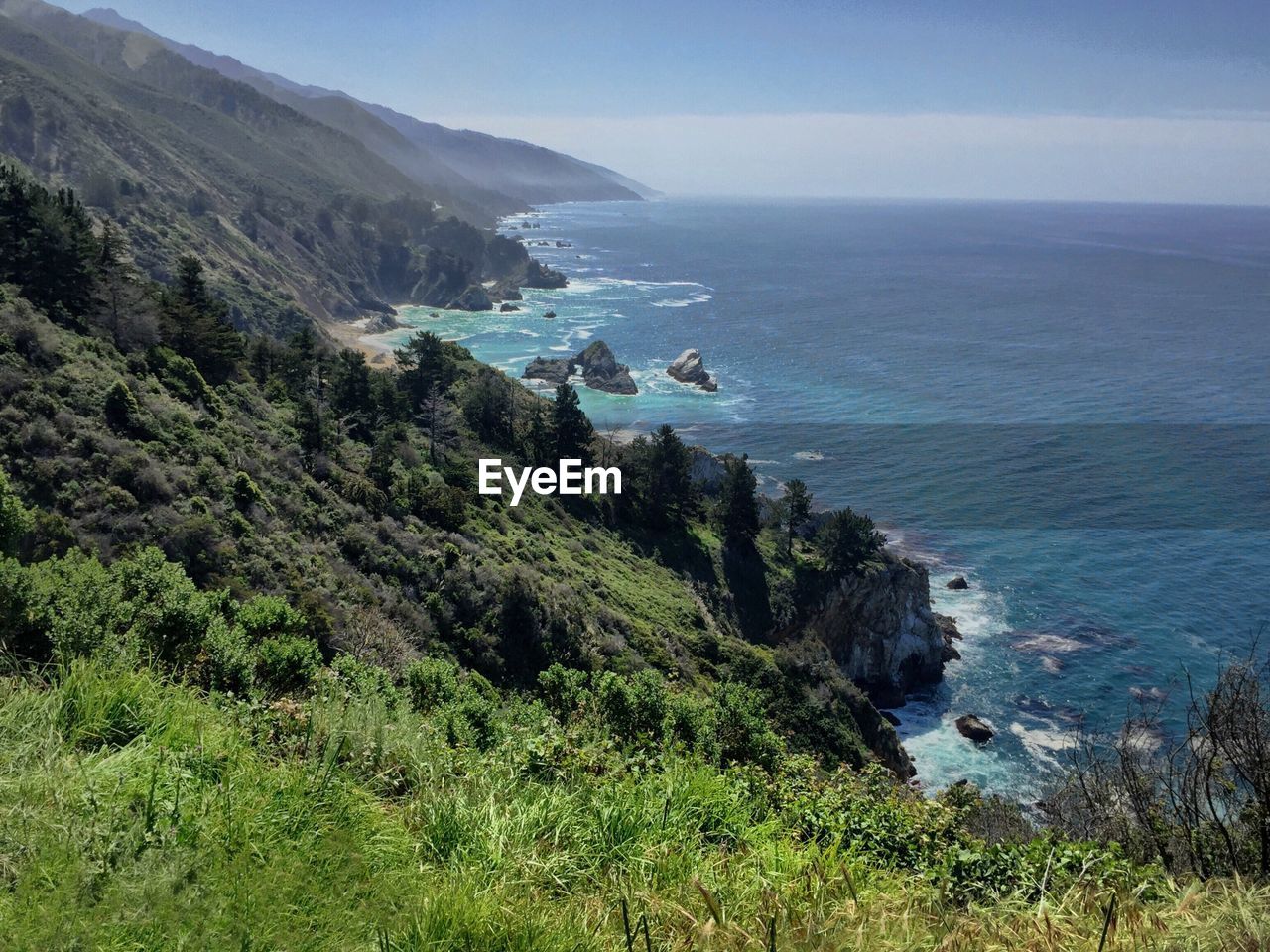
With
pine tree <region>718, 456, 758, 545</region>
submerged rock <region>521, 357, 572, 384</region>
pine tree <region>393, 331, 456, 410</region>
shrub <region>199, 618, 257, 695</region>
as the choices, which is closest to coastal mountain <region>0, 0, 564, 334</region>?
submerged rock <region>521, 357, 572, 384</region>

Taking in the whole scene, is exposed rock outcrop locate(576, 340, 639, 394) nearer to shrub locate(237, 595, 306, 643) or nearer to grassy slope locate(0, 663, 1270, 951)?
shrub locate(237, 595, 306, 643)

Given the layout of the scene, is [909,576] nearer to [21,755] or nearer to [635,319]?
[21,755]

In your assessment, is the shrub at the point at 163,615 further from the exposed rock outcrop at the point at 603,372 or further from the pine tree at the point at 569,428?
the exposed rock outcrop at the point at 603,372

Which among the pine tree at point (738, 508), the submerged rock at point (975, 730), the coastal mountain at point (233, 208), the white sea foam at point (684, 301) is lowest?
the submerged rock at point (975, 730)

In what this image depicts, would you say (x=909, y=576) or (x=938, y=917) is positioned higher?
(x=938, y=917)

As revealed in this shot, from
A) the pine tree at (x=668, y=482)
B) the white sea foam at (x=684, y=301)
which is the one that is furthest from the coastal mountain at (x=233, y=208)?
the pine tree at (x=668, y=482)

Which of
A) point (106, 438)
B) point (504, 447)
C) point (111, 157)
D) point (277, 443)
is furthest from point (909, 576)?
point (111, 157)
